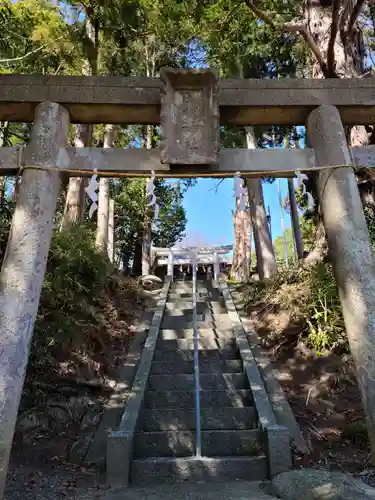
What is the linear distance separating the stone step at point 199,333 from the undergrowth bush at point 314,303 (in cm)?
108

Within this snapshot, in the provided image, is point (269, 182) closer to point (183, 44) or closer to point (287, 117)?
point (183, 44)

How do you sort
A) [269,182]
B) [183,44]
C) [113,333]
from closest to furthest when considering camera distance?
[113,333]
[183,44]
[269,182]

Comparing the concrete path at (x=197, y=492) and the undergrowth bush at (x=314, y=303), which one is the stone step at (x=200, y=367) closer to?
the undergrowth bush at (x=314, y=303)

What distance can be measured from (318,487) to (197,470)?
1309mm

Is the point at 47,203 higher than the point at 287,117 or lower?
lower

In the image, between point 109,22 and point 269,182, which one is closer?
point 109,22

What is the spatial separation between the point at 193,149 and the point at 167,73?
0.85 meters

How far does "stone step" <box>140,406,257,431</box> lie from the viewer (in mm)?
4918

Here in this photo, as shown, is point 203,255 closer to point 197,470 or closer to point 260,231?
point 260,231

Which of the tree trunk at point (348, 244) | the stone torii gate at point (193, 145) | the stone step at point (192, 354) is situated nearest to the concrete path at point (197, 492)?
the tree trunk at point (348, 244)

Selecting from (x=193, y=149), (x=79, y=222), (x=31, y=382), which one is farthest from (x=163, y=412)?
(x=79, y=222)

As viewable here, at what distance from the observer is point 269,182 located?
632 inches

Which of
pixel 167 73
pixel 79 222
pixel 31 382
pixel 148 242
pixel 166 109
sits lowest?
pixel 31 382

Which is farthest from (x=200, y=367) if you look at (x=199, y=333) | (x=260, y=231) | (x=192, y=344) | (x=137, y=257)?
(x=137, y=257)
